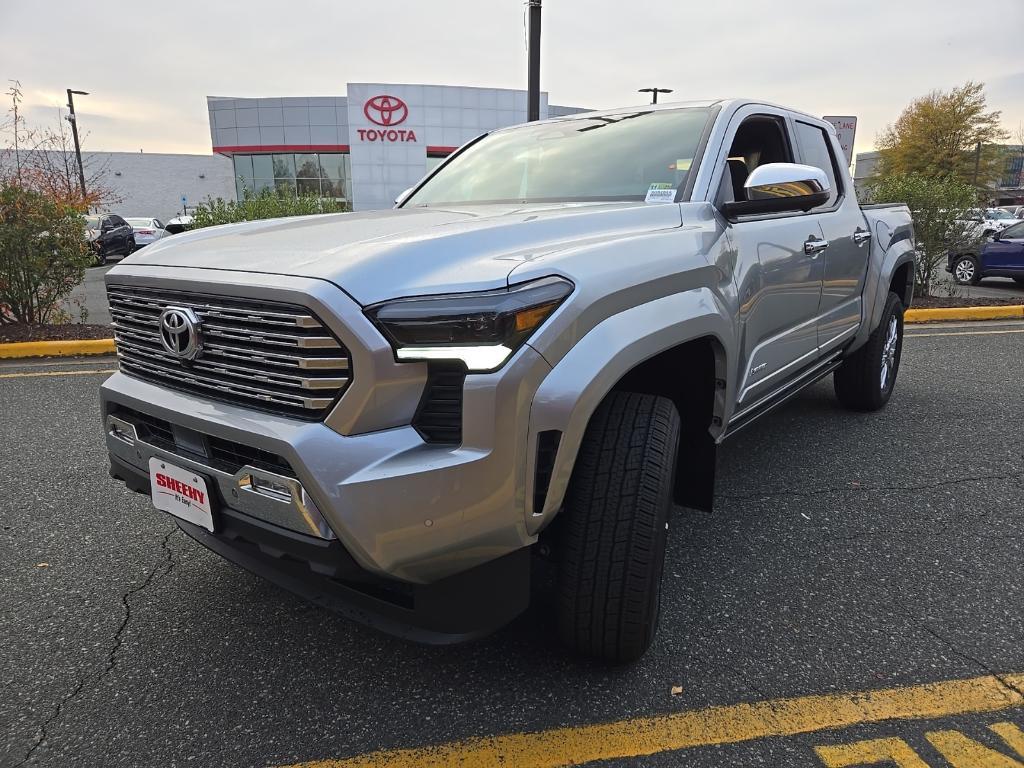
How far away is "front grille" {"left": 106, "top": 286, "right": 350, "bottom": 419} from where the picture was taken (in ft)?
5.32

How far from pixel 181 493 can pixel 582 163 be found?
6.59 ft

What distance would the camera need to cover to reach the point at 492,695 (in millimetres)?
2014

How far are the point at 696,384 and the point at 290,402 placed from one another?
54.0 inches

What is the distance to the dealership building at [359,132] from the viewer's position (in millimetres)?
29609

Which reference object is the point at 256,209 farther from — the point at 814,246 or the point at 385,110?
the point at 385,110

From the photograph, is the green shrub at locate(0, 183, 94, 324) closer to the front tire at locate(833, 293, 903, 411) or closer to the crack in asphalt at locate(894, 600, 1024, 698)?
the front tire at locate(833, 293, 903, 411)

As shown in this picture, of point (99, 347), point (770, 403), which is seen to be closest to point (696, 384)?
point (770, 403)

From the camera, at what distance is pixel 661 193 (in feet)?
8.38

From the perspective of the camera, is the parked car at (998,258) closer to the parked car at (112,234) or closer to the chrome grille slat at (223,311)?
the chrome grille slat at (223,311)

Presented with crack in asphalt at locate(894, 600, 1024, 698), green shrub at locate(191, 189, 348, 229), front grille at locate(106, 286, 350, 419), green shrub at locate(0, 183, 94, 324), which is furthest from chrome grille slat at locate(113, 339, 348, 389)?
green shrub at locate(191, 189, 348, 229)

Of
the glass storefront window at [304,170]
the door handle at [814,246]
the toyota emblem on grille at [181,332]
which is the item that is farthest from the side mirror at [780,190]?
the glass storefront window at [304,170]

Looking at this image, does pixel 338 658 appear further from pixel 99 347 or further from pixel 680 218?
pixel 99 347

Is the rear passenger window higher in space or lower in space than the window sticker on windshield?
Result: higher

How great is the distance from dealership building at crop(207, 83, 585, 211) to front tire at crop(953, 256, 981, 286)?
1993 cm
